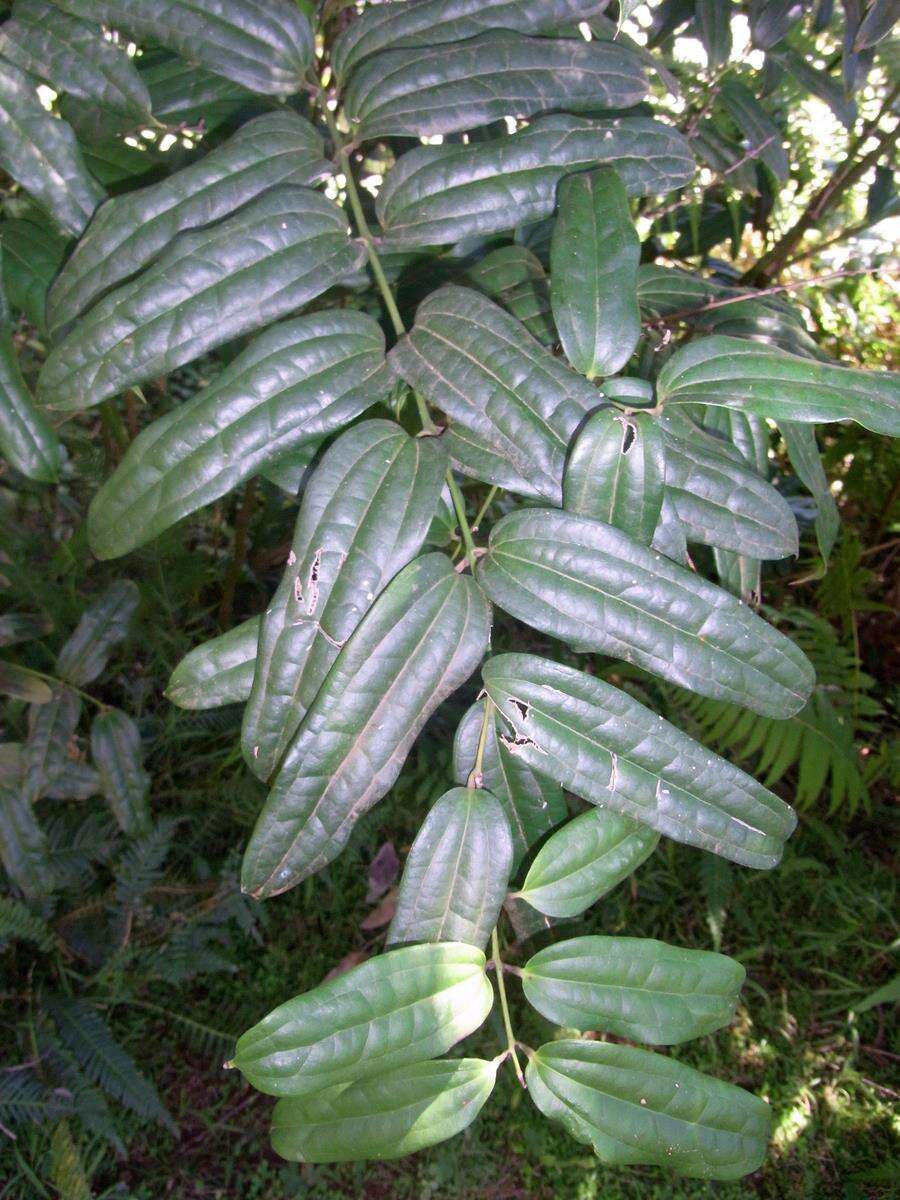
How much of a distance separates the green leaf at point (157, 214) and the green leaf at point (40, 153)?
0.13 ft

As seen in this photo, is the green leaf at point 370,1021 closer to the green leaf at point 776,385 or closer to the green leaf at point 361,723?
the green leaf at point 361,723

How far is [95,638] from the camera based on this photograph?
1413 mm

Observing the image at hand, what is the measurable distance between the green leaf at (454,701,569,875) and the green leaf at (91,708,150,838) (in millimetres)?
855

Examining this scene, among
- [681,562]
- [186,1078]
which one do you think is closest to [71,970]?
[186,1078]

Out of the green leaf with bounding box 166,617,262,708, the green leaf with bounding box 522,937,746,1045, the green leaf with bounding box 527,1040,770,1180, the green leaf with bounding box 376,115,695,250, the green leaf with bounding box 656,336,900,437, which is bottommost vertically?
the green leaf with bounding box 527,1040,770,1180

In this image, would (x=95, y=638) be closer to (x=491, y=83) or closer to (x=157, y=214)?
(x=157, y=214)

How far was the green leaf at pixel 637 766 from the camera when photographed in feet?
2.00

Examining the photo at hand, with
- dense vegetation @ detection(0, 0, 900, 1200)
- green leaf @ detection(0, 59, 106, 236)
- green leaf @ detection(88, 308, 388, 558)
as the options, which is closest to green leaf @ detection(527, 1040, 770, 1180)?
dense vegetation @ detection(0, 0, 900, 1200)

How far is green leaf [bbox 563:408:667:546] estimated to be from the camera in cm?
60

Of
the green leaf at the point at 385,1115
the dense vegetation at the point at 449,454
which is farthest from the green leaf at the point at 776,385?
the green leaf at the point at 385,1115

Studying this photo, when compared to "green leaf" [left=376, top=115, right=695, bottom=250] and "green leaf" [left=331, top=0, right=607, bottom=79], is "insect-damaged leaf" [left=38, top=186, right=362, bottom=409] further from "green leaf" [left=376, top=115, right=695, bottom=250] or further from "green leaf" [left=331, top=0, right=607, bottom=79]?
"green leaf" [left=331, top=0, right=607, bottom=79]

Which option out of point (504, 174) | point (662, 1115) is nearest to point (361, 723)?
point (662, 1115)

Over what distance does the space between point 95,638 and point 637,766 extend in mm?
1029

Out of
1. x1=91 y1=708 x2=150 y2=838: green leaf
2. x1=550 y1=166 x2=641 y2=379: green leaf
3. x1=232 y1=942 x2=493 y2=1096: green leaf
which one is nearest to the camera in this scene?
x1=232 y1=942 x2=493 y2=1096: green leaf
